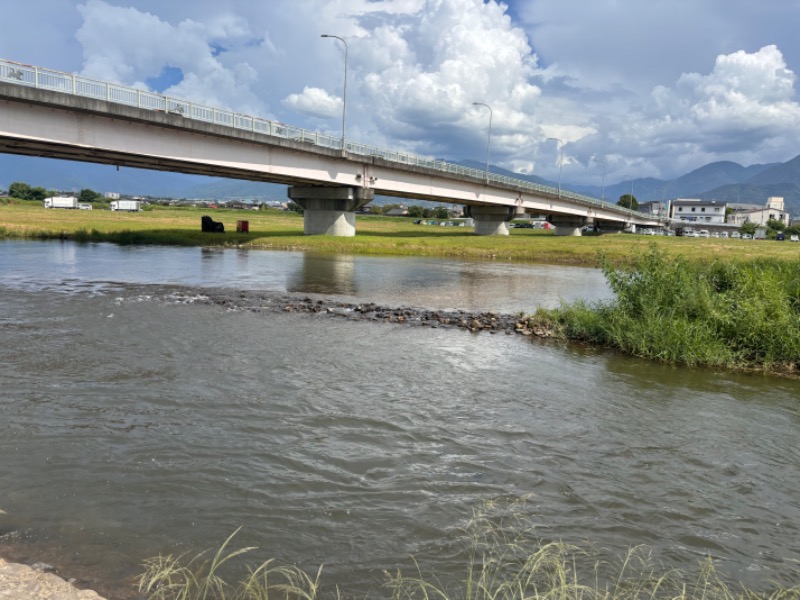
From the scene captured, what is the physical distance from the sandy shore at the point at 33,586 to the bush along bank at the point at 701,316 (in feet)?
48.1

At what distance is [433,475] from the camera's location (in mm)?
7605

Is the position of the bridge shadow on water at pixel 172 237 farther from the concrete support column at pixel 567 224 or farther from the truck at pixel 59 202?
the truck at pixel 59 202

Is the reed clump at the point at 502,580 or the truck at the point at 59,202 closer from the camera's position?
the reed clump at the point at 502,580

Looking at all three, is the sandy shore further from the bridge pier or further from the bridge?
the bridge pier

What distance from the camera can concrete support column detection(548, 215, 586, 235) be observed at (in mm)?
108125

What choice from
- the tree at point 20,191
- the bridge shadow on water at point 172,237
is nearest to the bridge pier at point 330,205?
the bridge shadow on water at point 172,237

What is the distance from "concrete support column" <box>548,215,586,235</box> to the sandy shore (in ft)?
358

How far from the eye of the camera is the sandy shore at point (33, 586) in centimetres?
Result: 450

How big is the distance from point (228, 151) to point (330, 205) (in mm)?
16923

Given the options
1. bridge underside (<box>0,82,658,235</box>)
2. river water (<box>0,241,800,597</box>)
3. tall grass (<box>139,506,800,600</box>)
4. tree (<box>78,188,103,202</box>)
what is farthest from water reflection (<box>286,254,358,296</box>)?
tree (<box>78,188,103,202</box>)

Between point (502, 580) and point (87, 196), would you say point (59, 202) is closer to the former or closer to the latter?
point (87, 196)

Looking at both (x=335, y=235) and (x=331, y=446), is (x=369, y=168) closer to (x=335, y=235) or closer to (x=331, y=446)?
(x=335, y=235)

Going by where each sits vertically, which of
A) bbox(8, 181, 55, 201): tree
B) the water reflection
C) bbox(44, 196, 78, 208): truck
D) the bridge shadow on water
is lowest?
the water reflection

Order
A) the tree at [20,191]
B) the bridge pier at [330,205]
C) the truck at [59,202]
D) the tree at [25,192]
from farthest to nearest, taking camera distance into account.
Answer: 1. the tree at [25,192]
2. the tree at [20,191]
3. the truck at [59,202]
4. the bridge pier at [330,205]
